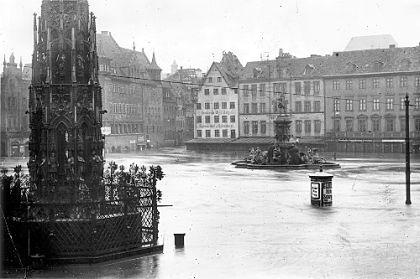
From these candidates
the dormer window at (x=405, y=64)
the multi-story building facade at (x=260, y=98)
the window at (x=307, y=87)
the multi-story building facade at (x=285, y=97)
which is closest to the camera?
the dormer window at (x=405, y=64)

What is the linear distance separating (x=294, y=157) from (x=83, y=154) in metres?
38.2

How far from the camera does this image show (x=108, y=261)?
15.1 metres

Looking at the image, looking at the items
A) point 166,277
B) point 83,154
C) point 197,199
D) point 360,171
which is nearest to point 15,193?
point 83,154

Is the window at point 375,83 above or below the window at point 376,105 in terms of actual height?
above

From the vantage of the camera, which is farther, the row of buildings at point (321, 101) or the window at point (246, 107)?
the window at point (246, 107)

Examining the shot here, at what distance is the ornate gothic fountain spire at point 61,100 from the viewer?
16.1 m

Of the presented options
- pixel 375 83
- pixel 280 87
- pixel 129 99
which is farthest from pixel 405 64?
pixel 129 99

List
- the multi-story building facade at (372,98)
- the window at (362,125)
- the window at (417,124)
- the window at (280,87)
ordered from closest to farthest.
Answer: the window at (417,124)
the multi-story building facade at (372,98)
the window at (362,125)
the window at (280,87)

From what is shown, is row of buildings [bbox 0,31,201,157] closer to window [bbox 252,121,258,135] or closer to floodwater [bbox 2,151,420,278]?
window [bbox 252,121,258,135]

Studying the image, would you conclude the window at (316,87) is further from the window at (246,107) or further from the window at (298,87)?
the window at (246,107)

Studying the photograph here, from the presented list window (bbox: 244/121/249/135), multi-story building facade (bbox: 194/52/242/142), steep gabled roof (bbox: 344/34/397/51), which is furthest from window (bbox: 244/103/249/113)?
steep gabled roof (bbox: 344/34/397/51)

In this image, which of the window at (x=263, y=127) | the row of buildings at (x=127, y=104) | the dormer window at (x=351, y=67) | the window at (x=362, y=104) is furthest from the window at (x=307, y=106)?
the row of buildings at (x=127, y=104)

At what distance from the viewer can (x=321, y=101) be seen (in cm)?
9125

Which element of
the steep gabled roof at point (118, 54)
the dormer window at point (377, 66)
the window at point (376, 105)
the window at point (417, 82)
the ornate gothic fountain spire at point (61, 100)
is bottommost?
the ornate gothic fountain spire at point (61, 100)
